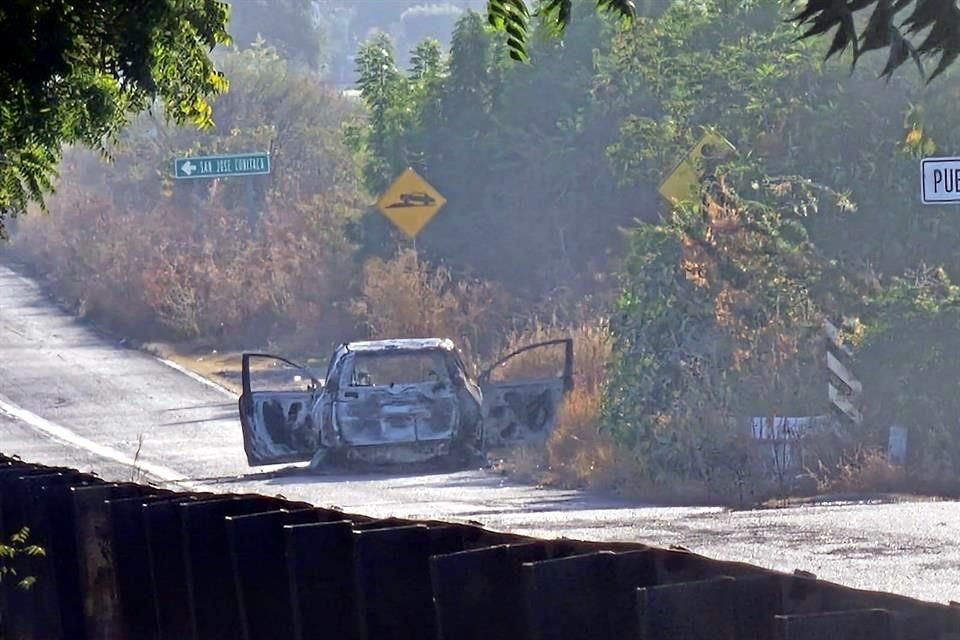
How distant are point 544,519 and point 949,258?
335 inches

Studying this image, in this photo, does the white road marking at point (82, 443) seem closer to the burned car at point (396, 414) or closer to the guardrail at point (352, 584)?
the burned car at point (396, 414)

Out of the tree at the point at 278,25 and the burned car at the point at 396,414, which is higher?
the tree at the point at 278,25

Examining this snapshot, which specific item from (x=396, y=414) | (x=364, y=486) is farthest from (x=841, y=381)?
(x=364, y=486)

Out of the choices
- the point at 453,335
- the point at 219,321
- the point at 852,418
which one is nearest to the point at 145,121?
the point at 219,321

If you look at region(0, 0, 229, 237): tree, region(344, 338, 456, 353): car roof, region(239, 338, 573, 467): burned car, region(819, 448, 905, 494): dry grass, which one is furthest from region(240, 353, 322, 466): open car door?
region(0, 0, 229, 237): tree

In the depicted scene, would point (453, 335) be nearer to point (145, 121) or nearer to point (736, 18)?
point (736, 18)

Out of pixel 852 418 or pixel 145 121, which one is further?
pixel 145 121

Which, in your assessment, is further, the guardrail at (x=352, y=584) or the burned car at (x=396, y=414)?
the burned car at (x=396, y=414)

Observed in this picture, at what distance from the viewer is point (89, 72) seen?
259 inches

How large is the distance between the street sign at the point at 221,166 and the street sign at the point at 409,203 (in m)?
3.35

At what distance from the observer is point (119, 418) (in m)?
25.0

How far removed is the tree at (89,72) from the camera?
5914 mm

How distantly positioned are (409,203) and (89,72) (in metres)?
19.4

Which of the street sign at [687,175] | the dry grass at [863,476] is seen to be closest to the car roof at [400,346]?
the street sign at [687,175]
